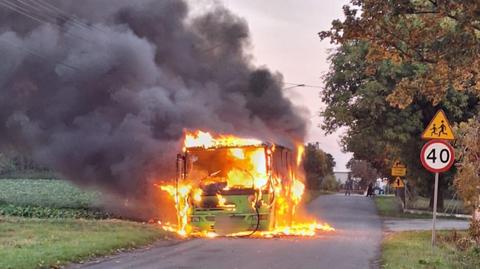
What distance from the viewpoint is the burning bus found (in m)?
15.8

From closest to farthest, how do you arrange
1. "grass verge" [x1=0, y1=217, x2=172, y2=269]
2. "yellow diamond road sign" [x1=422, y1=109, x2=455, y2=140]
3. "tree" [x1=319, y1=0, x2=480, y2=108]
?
"tree" [x1=319, y1=0, x2=480, y2=108] → "grass verge" [x1=0, y1=217, x2=172, y2=269] → "yellow diamond road sign" [x1=422, y1=109, x2=455, y2=140]

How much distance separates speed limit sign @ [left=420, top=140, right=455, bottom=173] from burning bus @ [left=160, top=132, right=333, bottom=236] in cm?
397

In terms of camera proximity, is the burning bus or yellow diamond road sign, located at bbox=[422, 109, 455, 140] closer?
yellow diamond road sign, located at bbox=[422, 109, 455, 140]

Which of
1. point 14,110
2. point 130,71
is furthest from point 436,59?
point 14,110

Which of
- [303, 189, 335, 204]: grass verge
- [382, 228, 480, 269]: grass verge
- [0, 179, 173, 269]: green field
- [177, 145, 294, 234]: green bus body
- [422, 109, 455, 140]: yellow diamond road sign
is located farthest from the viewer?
[303, 189, 335, 204]: grass verge

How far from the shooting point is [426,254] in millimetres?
12453

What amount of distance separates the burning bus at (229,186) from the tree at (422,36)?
5.03m

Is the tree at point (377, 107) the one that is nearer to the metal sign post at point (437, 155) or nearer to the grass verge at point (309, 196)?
the grass verge at point (309, 196)

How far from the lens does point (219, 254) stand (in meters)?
12.5

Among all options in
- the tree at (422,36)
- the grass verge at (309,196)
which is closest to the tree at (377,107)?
the grass verge at (309,196)

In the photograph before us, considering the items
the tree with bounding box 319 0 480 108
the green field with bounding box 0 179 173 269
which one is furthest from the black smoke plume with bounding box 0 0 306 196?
the tree with bounding box 319 0 480 108

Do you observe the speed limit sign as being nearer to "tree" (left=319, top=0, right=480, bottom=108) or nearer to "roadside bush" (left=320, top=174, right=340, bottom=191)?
"tree" (left=319, top=0, right=480, bottom=108)

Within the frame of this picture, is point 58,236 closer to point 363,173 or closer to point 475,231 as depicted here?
point 475,231

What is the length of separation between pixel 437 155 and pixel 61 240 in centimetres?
801
